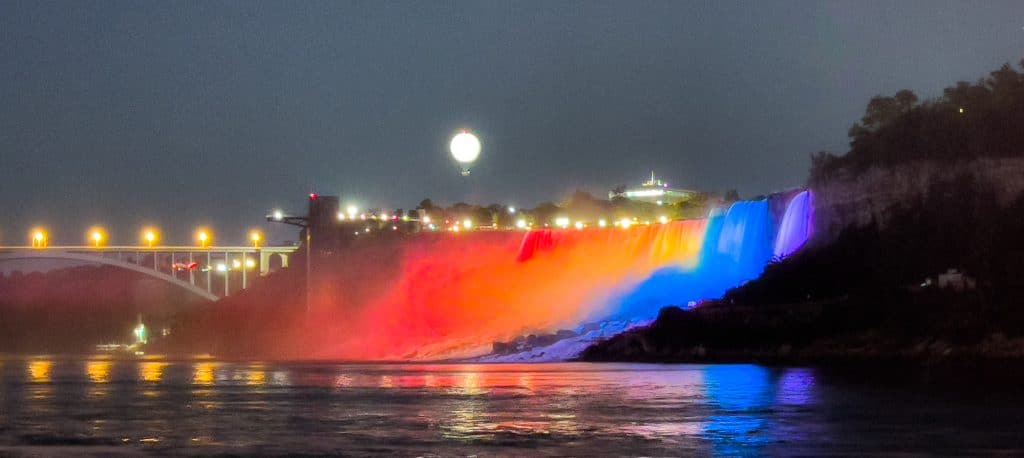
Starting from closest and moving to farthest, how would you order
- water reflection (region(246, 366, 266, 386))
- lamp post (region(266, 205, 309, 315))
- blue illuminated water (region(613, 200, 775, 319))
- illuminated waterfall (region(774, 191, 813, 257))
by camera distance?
water reflection (region(246, 366, 266, 386)) < illuminated waterfall (region(774, 191, 813, 257)) < blue illuminated water (region(613, 200, 775, 319)) < lamp post (region(266, 205, 309, 315))

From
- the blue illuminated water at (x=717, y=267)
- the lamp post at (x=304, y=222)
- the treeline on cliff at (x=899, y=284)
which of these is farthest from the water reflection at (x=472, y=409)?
the lamp post at (x=304, y=222)

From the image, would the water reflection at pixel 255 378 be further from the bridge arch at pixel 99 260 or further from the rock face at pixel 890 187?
the bridge arch at pixel 99 260

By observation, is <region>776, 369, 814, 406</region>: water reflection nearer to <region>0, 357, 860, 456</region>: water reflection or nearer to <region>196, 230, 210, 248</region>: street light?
<region>0, 357, 860, 456</region>: water reflection

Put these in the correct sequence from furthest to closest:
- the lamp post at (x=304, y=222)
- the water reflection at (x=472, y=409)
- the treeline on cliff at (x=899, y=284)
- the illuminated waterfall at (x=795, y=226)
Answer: the lamp post at (x=304, y=222) → the illuminated waterfall at (x=795, y=226) → the treeline on cliff at (x=899, y=284) → the water reflection at (x=472, y=409)

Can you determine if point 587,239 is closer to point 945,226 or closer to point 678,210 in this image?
point 678,210

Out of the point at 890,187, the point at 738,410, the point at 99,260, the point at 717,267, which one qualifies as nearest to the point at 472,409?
the point at 738,410

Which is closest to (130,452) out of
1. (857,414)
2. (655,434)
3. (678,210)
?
(655,434)

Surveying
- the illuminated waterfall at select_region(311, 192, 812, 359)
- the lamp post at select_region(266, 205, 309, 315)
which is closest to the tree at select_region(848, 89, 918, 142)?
the illuminated waterfall at select_region(311, 192, 812, 359)
